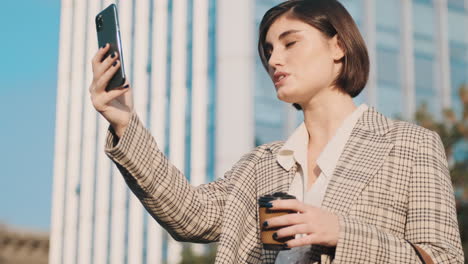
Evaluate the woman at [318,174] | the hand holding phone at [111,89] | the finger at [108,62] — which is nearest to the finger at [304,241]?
the woman at [318,174]

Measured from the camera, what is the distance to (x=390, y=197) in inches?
108

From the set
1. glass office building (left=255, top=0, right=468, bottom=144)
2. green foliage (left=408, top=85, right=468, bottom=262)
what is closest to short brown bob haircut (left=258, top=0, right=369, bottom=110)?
green foliage (left=408, top=85, right=468, bottom=262)

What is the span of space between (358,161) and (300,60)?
412 millimetres

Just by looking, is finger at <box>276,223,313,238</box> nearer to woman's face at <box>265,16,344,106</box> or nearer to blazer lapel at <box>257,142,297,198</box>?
blazer lapel at <box>257,142,297,198</box>

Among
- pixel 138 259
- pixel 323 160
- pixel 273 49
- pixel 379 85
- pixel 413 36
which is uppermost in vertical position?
pixel 413 36

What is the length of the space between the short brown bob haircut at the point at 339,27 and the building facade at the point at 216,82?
945 inches

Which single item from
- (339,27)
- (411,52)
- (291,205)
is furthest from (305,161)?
(411,52)

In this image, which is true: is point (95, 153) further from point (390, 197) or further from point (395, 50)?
point (390, 197)

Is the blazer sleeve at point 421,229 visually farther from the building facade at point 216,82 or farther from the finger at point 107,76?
the building facade at point 216,82

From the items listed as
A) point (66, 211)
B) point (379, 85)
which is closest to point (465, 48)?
point (379, 85)

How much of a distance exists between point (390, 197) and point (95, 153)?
39.9 meters

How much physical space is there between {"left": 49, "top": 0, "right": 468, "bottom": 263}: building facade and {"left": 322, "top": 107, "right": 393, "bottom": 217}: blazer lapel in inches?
949

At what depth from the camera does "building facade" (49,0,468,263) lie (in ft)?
93.7

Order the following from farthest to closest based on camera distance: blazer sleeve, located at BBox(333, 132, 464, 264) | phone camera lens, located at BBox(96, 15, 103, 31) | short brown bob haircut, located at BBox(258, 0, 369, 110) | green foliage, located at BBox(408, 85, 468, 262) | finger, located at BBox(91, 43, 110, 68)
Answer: green foliage, located at BBox(408, 85, 468, 262)
short brown bob haircut, located at BBox(258, 0, 369, 110)
phone camera lens, located at BBox(96, 15, 103, 31)
finger, located at BBox(91, 43, 110, 68)
blazer sleeve, located at BBox(333, 132, 464, 264)
